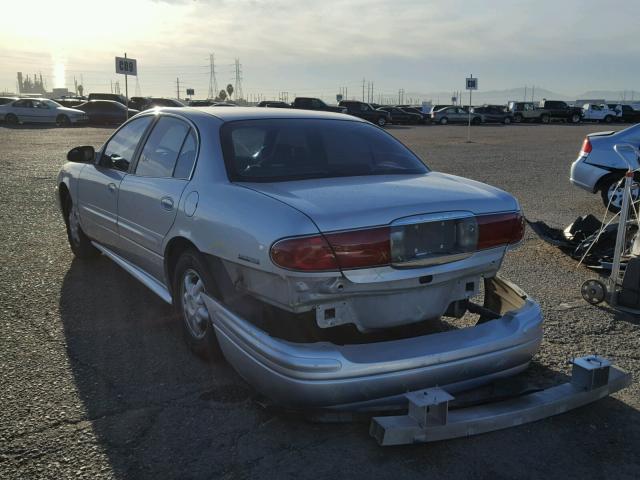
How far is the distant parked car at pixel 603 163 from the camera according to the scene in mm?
9055

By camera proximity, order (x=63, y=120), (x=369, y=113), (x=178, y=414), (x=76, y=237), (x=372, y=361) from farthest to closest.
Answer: (x=369, y=113)
(x=63, y=120)
(x=76, y=237)
(x=178, y=414)
(x=372, y=361)

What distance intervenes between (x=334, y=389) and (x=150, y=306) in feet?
8.18

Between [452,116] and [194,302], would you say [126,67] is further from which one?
[452,116]

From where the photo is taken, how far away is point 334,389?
106 inches

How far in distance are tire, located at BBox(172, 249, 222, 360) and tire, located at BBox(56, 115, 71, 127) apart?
33836 mm

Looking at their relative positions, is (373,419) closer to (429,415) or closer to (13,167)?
(429,415)

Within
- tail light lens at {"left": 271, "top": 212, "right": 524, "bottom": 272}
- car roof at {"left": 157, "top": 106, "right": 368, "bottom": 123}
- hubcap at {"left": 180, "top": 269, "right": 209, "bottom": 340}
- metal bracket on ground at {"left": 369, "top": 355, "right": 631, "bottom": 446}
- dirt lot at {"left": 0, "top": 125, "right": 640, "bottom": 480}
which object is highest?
car roof at {"left": 157, "top": 106, "right": 368, "bottom": 123}

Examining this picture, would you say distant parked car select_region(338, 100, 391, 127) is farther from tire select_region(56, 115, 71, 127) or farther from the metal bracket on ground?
the metal bracket on ground

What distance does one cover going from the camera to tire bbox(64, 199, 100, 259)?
5.83m

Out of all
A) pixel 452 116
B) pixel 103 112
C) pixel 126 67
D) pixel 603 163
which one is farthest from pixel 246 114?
pixel 452 116

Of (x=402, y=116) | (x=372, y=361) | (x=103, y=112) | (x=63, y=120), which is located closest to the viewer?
(x=372, y=361)

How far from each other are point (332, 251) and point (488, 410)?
1078 mm

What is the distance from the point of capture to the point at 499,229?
3.21 m

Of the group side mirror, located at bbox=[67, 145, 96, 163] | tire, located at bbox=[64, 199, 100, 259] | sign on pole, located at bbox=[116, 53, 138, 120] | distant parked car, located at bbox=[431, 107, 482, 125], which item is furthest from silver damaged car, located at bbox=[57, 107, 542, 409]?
distant parked car, located at bbox=[431, 107, 482, 125]
